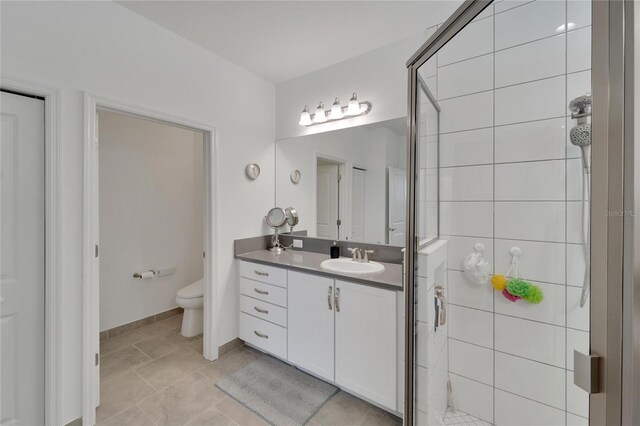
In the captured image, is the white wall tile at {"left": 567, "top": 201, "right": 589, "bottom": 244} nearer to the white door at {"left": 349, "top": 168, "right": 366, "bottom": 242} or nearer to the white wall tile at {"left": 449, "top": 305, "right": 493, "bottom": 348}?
the white wall tile at {"left": 449, "top": 305, "right": 493, "bottom": 348}

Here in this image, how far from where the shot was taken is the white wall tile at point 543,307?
50.5 inches

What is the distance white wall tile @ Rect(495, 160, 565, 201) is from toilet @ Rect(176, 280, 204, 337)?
259cm

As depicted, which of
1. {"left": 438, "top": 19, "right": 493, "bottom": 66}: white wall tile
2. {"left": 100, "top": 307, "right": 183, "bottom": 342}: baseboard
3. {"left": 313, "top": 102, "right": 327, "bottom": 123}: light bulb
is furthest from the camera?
{"left": 100, "top": 307, "right": 183, "bottom": 342}: baseboard

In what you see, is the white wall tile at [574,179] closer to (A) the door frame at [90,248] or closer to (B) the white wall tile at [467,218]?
(B) the white wall tile at [467,218]

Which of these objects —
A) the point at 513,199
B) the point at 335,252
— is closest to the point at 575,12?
the point at 513,199

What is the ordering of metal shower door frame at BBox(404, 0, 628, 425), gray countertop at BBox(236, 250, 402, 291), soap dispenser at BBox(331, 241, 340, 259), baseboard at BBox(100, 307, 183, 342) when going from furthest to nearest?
baseboard at BBox(100, 307, 183, 342) < soap dispenser at BBox(331, 241, 340, 259) < gray countertop at BBox(236, 250, 402, 291) < metal shower door frame at BBox(404, 0, 628, 425)

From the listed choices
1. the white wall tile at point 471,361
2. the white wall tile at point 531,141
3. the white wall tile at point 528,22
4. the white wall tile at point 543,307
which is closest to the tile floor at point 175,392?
the white wall tile at point 471,361

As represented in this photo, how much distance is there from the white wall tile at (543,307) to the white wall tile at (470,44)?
129 cm

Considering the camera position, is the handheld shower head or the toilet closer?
the handheld shower head

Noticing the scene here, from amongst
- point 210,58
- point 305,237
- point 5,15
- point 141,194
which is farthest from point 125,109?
point 305,237

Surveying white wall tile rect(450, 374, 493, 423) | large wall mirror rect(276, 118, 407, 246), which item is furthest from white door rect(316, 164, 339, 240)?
white wall tile rect(450, 374, 493, 423)

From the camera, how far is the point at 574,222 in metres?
1.19

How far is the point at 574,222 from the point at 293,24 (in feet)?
6.57

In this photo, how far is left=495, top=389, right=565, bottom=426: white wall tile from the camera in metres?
1.35
